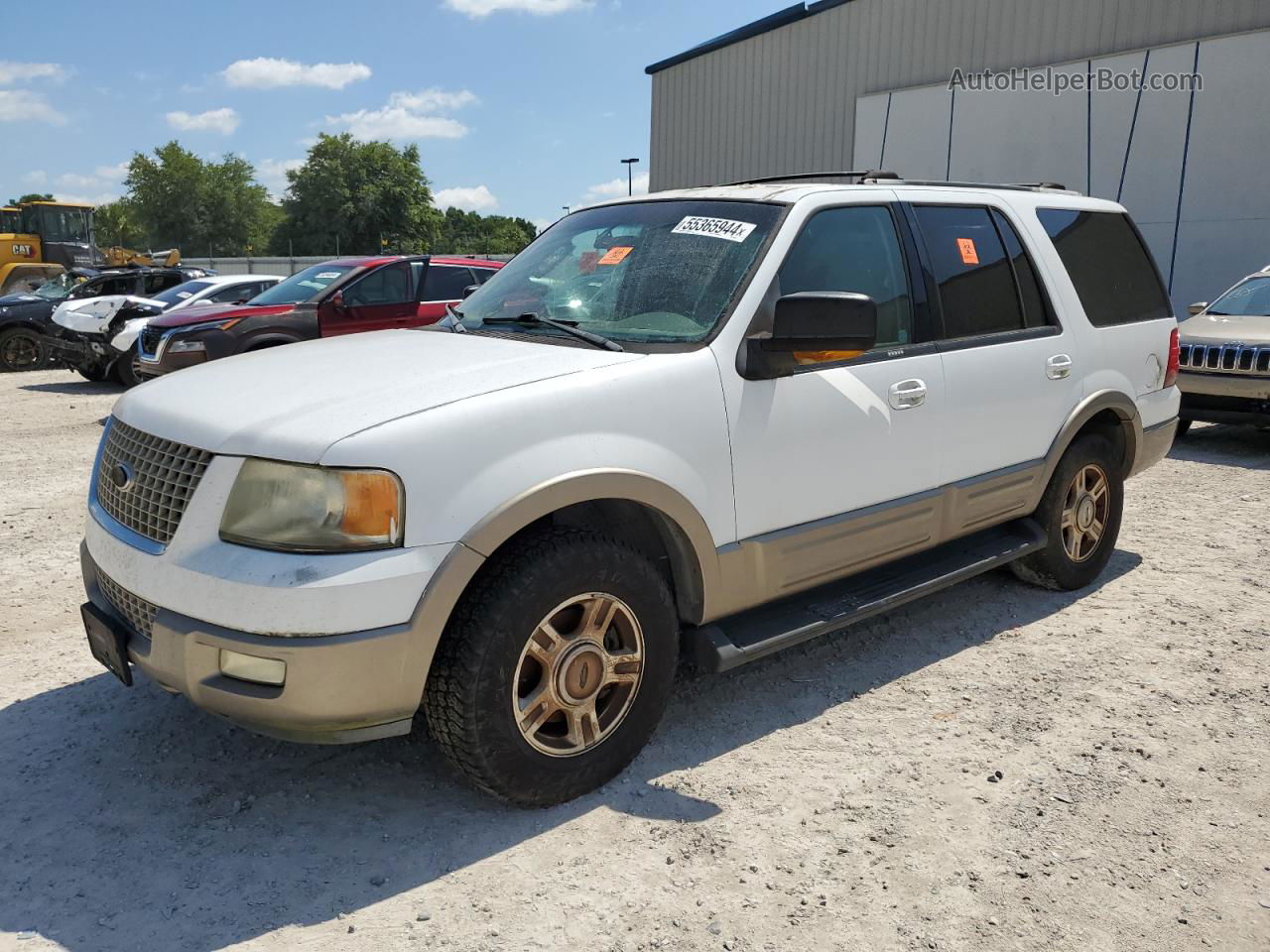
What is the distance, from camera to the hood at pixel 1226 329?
908cm

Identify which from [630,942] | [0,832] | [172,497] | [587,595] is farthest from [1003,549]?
[0,832]

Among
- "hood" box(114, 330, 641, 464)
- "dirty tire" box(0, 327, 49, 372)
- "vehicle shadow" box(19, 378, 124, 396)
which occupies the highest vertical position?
"hood" box(114, 330, 641, 464)

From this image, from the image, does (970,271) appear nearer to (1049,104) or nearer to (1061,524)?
(1061,524)

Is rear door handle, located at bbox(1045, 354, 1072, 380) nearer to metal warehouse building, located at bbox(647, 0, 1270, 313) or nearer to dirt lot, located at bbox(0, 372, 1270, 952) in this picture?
dirt lot, located at bbox(0, 372, 1270, 952)

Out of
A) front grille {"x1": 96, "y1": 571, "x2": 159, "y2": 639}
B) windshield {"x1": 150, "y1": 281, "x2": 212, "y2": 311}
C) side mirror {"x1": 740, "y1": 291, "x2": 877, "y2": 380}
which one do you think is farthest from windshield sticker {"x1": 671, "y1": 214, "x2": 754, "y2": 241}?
windshield {"x1": 150, "y1": 281, "x2": 212, "y2": 311}

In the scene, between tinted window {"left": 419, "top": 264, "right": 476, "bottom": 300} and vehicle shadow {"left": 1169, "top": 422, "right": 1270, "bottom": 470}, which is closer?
vehicle shadow {"left": 1169, "top": 422, "right": 1270, "bottom": 470}

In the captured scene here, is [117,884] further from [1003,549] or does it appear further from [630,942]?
[1003,549]

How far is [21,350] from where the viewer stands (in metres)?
16.3

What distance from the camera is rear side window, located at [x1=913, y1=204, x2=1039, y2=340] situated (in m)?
4.08

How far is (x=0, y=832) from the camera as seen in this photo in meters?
2.95

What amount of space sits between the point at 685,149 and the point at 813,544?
2177cm

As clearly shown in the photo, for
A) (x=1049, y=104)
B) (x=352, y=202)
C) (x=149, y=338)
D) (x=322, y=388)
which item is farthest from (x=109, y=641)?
(x=352, y=202)

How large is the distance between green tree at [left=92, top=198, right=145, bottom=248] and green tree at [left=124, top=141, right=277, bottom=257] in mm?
4358

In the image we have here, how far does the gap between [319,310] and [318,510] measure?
28.7ft
